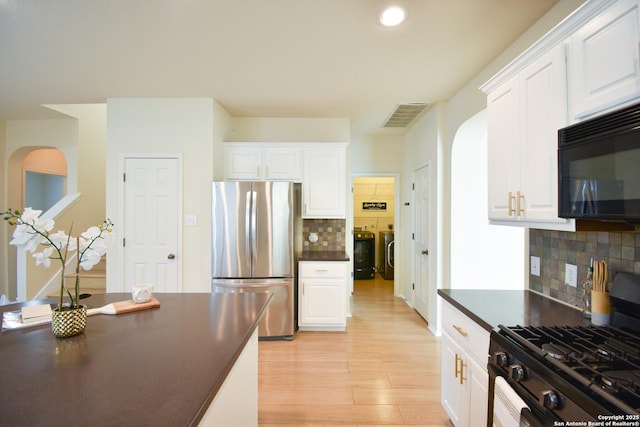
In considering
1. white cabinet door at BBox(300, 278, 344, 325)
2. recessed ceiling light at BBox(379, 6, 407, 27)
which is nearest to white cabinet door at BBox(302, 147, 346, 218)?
white cabinet door at BBox(300, 278, 344, 325)

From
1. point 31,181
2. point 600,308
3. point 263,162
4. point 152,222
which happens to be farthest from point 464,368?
point 31,181

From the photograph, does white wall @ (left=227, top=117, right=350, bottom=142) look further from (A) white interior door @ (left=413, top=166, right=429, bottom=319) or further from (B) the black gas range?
(B) the black gas range

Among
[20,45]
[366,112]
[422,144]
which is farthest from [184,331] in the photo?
[422,144]

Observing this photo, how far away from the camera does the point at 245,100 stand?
3.20 m

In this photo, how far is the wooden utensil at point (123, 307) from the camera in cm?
139

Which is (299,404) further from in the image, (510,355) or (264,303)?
(510,355)

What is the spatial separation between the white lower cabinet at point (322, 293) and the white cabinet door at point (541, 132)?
2.08 m

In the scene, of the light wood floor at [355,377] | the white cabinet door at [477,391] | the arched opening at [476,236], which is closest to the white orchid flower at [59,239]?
the light wood floor at [355,377]

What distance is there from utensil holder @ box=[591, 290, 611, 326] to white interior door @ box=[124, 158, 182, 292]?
338 centimetres

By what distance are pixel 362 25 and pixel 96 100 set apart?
3.10 meters

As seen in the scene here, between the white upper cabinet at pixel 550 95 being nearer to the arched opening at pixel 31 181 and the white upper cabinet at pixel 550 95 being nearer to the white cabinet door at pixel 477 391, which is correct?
the white cabinet door at pixel 477 391

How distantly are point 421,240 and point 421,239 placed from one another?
0.04 ft

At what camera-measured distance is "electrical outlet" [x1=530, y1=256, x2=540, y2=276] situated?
1.81 meters

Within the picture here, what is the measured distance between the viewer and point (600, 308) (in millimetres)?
1291
